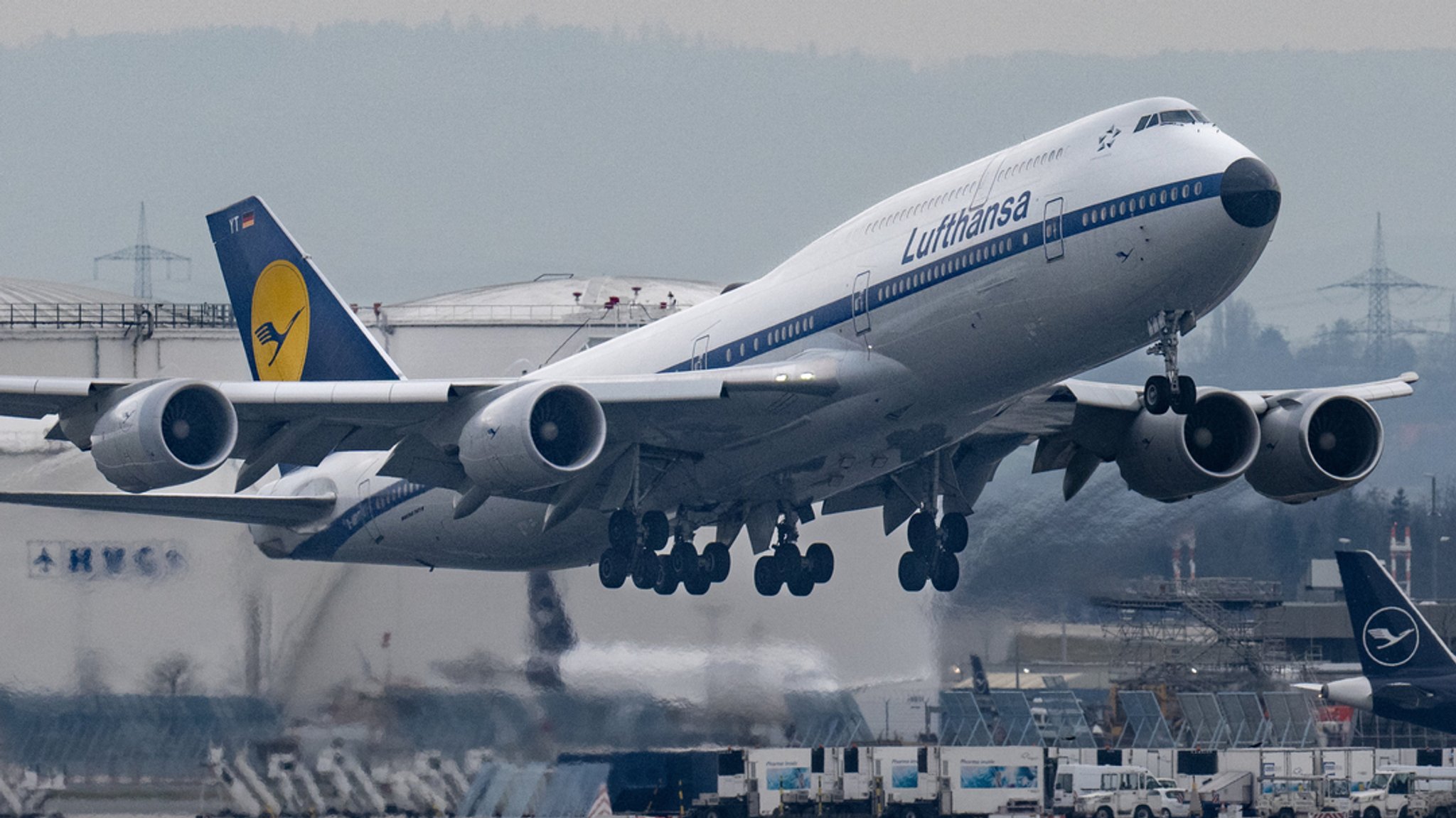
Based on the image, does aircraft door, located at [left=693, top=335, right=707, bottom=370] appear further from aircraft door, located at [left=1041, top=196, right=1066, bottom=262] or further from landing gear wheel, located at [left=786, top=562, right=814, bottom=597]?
aircraft door, located at [left=1041, top=196, right=1066, bottom=262]

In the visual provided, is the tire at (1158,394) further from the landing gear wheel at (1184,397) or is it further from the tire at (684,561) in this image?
the tire at (684,561)

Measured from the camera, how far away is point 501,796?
3578 cm

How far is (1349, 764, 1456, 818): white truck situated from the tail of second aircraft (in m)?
2.26

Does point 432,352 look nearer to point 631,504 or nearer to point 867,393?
point 631,504

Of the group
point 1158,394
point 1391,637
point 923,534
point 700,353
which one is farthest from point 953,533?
point 1391,637

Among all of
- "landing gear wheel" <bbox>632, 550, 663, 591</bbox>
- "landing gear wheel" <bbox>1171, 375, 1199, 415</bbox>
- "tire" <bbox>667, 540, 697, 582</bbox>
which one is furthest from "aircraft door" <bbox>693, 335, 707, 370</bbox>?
"landing gear wheel" <bbox>1171, 375, 1199, 415</bbox>

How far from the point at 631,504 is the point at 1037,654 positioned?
15197 mm

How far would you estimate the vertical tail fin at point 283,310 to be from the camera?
3662cm

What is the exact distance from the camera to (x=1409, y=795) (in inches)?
1608

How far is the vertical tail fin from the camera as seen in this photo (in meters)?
36.6

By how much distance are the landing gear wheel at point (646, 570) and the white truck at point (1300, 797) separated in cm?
1654

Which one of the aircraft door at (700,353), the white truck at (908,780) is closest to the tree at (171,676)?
the aircraft door at (700,353)

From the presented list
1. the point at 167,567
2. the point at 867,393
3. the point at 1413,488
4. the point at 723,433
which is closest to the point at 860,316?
the point at 867,393

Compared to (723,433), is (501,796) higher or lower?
lower
